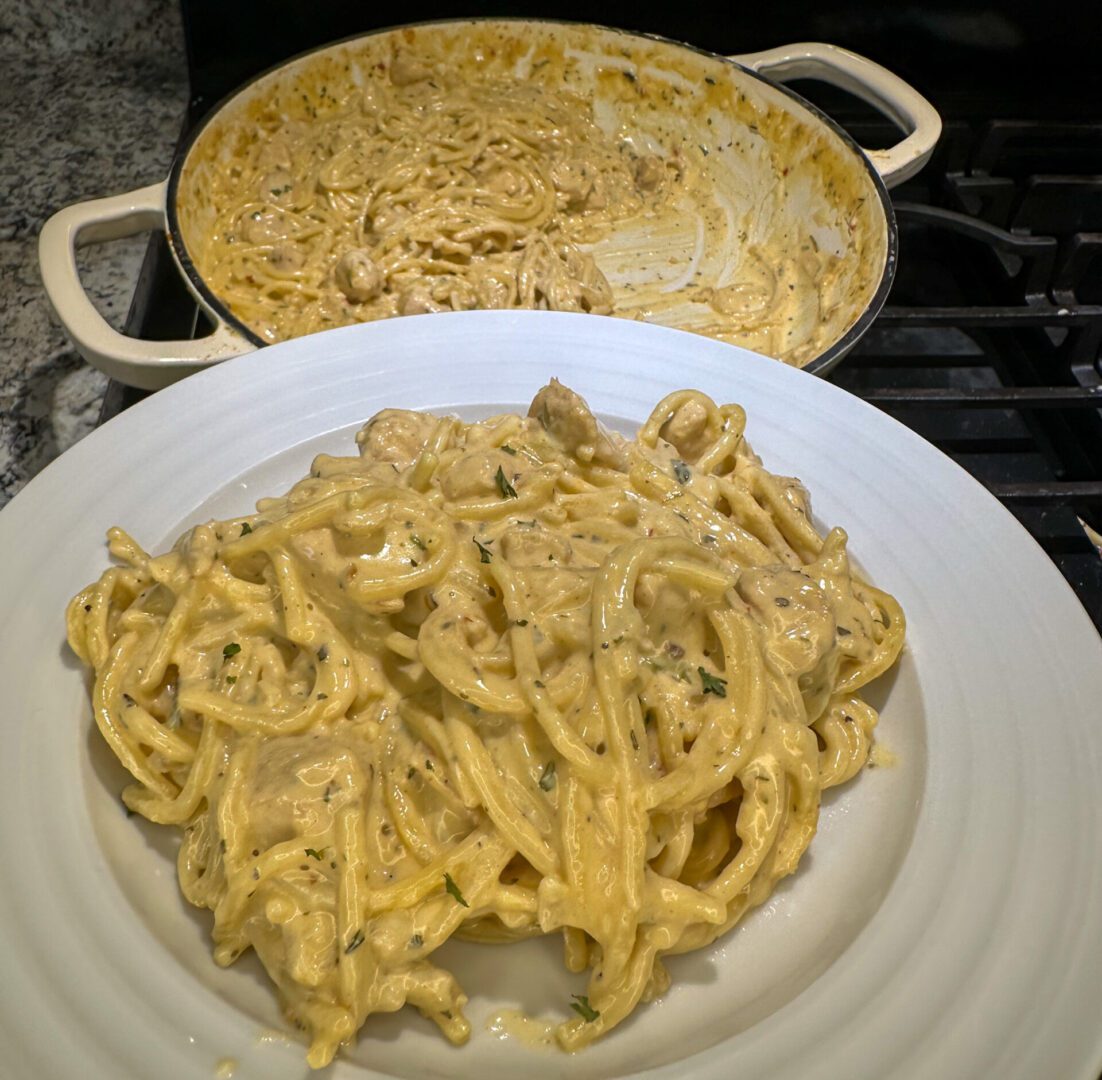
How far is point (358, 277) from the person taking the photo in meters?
2.02

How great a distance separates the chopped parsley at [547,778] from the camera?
995 millimetres

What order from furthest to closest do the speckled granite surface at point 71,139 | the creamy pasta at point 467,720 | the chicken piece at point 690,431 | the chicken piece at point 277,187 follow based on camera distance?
the chicken piece at point 277,187
the speckled granite surface at point 71,139
the chicken piece at point 690,431
the creamy pasta at point 467,720

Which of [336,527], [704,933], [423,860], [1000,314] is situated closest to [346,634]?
[336,527]

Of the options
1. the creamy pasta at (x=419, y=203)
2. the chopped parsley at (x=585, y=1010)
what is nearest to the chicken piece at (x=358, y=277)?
the creamy pasta at (x=419, y=203)

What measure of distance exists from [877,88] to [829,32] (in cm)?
46

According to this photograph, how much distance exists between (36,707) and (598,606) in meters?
0.60

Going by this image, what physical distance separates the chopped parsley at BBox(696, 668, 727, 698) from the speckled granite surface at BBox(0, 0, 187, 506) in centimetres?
139

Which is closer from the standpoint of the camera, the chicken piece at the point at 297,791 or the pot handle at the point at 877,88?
the chicken piece at the point at 297,791

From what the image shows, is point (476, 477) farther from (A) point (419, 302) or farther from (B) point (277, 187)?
(B) point (277, 187)

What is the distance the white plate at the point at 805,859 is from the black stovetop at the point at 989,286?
417 mm

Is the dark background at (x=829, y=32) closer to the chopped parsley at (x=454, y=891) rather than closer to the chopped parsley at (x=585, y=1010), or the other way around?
the chopped parsley at (x=454, y=891)

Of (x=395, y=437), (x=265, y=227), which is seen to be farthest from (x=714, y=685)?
(x=265, y=227)

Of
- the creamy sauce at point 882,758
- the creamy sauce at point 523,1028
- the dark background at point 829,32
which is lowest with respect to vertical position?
the creamy sauce at point 523,1028

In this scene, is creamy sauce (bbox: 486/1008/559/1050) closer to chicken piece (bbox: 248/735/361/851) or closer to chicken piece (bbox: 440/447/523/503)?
chicken piece (bbox: 248/735/361/851)
